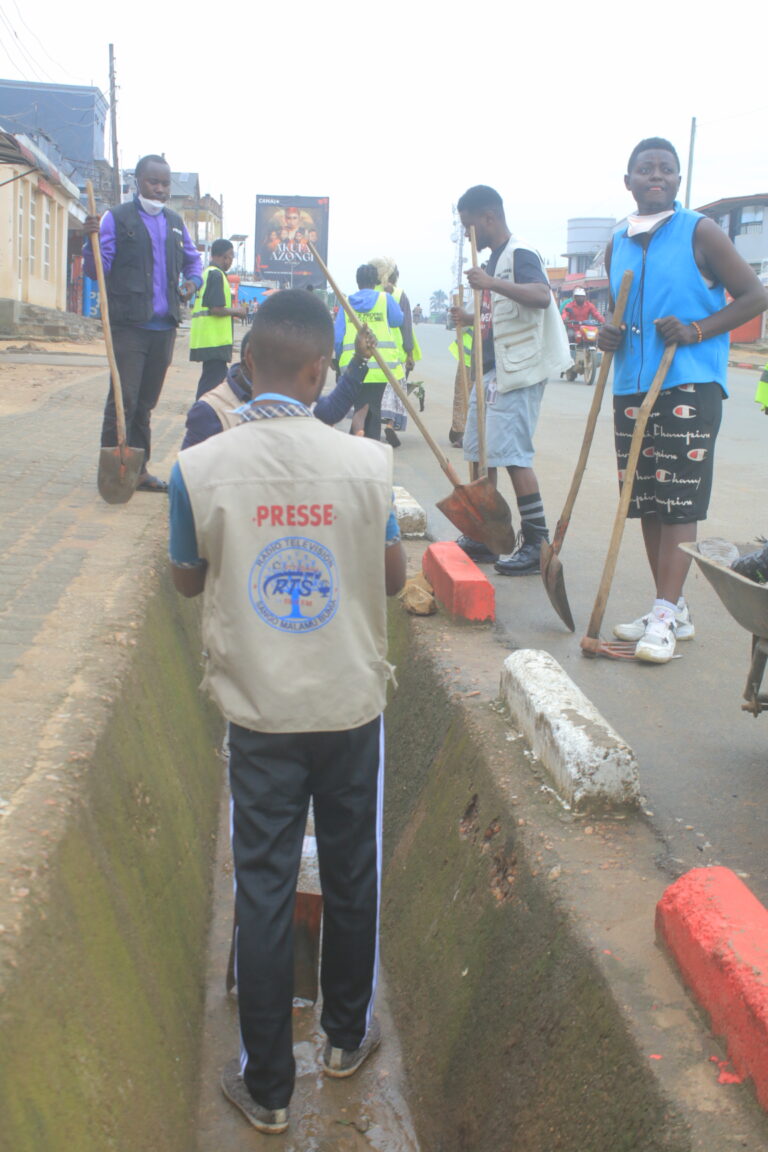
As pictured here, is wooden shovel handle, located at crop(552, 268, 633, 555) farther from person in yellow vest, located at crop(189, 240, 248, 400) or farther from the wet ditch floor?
person in yellow vest, located at crop(189, 240, 248, 400)

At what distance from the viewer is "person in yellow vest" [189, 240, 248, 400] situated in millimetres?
8492

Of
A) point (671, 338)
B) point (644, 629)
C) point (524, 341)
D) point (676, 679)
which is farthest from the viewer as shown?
point (524, 341)

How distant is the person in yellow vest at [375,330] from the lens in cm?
828

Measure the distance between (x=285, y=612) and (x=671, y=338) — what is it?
2374 mm

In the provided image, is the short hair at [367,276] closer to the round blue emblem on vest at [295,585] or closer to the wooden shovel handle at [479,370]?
the wooden shovel handle at [479,370]

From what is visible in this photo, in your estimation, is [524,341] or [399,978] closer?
[399,978]

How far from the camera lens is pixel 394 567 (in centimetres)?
260

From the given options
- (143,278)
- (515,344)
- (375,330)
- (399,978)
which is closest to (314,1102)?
(399,978)

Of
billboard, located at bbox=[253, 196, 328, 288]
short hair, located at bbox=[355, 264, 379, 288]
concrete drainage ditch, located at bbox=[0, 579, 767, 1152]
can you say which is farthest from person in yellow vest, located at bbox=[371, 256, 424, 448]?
billboard, located at bbox=[253, 196, 328, 288]

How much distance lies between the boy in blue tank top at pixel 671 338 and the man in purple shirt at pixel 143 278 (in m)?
2.68

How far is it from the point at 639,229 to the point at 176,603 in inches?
101

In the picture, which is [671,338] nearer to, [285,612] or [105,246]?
[285,612]

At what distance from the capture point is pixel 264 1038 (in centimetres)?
271

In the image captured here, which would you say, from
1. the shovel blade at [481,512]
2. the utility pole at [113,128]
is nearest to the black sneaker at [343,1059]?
the shovel blade at [481,512]
